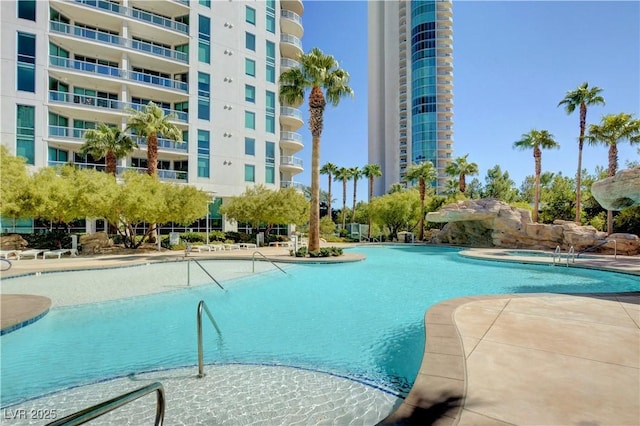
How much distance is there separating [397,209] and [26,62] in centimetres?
3298

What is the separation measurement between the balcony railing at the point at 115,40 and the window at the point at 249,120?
6919 mm

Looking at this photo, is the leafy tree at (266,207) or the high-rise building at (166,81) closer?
the high-rise building at (166,81)

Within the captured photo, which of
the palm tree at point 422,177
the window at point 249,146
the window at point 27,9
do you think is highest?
the window at point 27,9

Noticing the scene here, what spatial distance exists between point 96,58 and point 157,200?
18.0 meters

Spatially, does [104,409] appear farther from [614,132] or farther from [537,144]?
[537,144]

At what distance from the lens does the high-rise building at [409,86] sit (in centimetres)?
7294

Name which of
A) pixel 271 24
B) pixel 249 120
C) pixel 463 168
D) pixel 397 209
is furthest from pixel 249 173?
pixel 463 168

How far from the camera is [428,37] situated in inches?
2886

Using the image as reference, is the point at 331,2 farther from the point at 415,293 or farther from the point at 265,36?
the point at 415,293

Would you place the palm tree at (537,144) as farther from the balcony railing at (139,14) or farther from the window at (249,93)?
the balcony railing at (139,14)

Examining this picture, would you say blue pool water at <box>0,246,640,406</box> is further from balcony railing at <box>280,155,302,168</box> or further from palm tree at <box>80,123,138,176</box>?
balcony railing at <box>280,155,302,168</box>

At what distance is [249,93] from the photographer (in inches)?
1307

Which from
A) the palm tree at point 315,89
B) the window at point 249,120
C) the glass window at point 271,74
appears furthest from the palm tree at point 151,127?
the glass window at point 271,74

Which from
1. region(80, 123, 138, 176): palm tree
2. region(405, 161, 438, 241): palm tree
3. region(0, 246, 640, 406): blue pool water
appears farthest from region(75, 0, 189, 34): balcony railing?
region(405, 161, 438, 241): palm tree
